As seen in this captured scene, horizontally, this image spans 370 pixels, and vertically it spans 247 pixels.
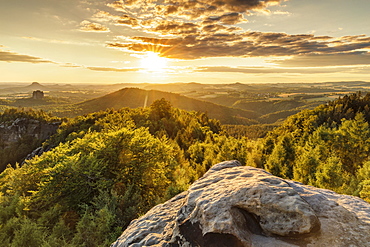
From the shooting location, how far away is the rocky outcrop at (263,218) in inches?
238

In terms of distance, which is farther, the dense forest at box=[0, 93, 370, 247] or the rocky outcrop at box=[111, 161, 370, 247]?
the dense forest at box=[0, 93, 370, 247]

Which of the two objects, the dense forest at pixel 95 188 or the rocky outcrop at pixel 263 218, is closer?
the rocky outcrop at pixel 263 218

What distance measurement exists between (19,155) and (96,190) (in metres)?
123

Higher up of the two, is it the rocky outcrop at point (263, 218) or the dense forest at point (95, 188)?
the rocky outcrop at point (263, 218)

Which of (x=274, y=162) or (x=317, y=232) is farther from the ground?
(x=317, y=232)

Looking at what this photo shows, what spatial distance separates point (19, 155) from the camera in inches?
4491

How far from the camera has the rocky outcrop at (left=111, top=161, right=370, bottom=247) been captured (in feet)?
19.8

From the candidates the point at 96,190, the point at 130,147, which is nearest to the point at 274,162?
the point at 130,147

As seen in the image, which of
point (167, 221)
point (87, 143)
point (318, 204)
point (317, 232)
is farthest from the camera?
point (87, 143)

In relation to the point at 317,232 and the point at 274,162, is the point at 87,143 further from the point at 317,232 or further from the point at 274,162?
the point at 274,162

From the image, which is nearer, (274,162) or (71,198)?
(71,198)

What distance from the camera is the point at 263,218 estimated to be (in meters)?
6.47

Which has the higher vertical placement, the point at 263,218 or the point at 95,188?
the point at 263,218

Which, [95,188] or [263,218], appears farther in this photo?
[95,188]
